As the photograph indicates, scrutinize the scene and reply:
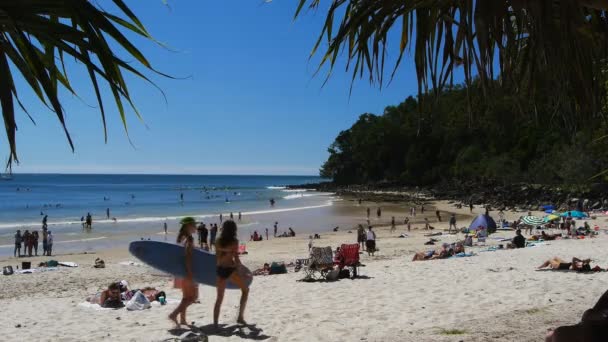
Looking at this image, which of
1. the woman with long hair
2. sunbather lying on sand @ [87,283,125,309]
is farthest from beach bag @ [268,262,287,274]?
the woman with long hair

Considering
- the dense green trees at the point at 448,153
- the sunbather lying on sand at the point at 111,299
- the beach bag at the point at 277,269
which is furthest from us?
the dense green trees at the point at 448,153

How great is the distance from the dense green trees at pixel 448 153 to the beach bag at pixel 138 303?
2940 centimetres

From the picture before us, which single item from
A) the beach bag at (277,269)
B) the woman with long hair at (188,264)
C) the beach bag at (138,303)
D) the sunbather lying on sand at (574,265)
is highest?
the woman with long hair at (188,264)

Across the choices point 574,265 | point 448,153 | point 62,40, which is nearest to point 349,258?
point 574,265

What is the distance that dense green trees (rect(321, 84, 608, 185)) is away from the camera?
151ft

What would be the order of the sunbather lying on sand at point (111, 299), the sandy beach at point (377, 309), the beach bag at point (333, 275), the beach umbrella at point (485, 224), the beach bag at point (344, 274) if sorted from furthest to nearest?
1. the beach umbrella at point (485, 224)
2. the beach bag at point (344, 274)
3. the beach bag at point (333, 275)
4. the sunbather lying on sand at point (111, 299)
5. the sandy beach at point (377, 309)

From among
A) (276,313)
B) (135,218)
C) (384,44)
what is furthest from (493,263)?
(135,218)

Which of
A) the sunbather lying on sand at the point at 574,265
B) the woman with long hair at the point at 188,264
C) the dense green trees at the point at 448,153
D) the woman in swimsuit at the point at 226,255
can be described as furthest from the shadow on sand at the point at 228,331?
the dense green trees at the point at 448,153

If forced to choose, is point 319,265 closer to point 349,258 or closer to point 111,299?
point 349,258

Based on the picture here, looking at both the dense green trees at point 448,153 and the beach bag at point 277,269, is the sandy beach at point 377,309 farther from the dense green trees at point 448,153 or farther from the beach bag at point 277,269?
the dense green trees at point 448,153

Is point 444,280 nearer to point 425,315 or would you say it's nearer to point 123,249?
point 425,315

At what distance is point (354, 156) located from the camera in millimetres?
100125

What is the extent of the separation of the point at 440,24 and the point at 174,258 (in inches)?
178

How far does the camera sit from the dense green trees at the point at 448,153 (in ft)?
151
